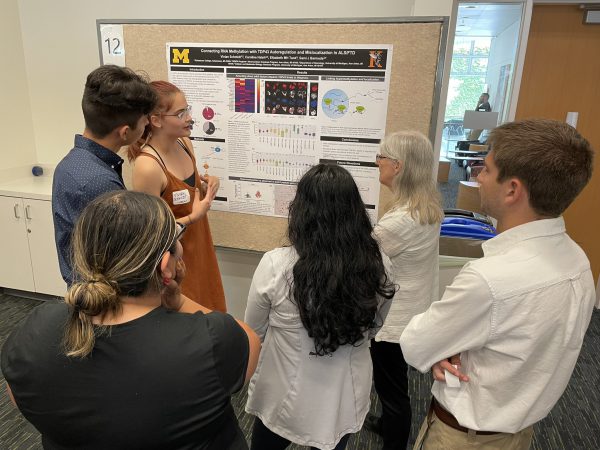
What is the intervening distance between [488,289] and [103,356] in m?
0.81

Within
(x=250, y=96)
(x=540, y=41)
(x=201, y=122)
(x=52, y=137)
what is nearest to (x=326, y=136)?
(x=250, y=96)

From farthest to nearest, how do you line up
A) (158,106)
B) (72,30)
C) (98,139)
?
(72,30), (158,106), (98,139)

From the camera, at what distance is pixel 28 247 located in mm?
3127

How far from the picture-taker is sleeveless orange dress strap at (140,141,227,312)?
6.03ft

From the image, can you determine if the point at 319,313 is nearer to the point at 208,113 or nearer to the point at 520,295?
the point at 520,295

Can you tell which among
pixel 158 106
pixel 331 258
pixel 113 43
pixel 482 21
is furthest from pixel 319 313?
pixel 482 21

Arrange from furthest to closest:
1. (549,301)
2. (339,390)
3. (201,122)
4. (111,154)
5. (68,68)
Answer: (68,68)
(201,122)
(111,154)
(339,390)
(549,301)

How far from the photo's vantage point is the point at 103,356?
753 mm

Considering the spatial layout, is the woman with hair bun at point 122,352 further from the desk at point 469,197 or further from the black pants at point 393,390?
the desk at point 469,197

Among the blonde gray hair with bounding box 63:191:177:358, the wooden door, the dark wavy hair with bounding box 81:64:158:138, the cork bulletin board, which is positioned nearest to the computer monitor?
the wooden door

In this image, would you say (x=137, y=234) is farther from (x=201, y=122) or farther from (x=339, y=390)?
(x=201, y=122)

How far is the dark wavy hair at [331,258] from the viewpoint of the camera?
1.14 m

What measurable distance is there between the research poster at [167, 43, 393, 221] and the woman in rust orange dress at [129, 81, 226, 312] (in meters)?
0.40

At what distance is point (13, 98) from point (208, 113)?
189 centimetres
